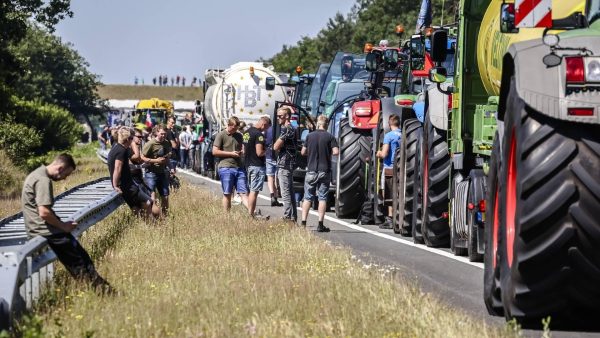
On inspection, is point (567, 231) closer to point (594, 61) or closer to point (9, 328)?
point (594, 61)

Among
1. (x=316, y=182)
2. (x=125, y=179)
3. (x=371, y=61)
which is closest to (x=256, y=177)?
(x=316, y=182)

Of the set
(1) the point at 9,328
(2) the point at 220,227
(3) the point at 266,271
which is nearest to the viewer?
(1) the point at 9,328

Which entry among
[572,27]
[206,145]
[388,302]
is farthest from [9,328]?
[206,145]

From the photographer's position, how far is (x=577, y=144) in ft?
31.4

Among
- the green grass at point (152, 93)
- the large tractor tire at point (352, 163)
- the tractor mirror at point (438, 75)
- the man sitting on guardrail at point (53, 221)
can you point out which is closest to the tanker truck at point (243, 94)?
the large tractor tire at point (352, 163)

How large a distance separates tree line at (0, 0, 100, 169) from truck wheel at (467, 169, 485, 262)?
27.8 m

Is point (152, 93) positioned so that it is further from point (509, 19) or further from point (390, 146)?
point (509, 19)

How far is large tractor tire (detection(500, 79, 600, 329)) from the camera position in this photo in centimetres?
950

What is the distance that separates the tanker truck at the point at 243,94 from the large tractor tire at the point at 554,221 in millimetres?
30982

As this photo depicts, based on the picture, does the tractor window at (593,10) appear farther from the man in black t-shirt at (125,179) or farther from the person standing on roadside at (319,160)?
the person standing on roadside at (319,160)

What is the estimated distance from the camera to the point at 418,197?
19172mm

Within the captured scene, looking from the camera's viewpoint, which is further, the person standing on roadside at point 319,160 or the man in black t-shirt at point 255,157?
the man in black t-shirt at point 255,157

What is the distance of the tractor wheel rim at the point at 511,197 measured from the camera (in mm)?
10414

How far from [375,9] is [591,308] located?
3534 inches
